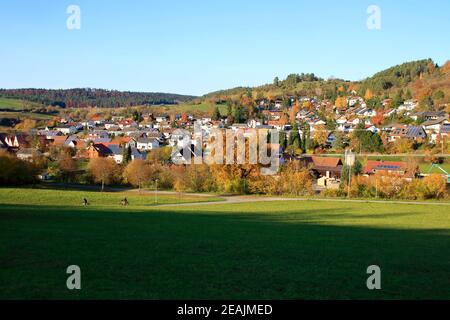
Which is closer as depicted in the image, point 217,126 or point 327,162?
point 327,162

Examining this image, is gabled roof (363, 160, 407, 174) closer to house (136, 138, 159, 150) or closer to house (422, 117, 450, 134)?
house (422, 117, 450, 134)

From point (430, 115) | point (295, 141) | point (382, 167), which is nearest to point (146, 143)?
point (295, 141)

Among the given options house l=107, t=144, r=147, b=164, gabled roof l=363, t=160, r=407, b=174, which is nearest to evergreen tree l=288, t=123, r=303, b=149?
gabled roof l=363, t=160, r=407, b=174

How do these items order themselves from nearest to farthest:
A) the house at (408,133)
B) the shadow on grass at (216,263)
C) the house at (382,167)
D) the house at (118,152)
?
1. the shadow on grass at (216,263)
2. the house at (382,167)
3. the house at (118,152)
4. the house at (408,133)

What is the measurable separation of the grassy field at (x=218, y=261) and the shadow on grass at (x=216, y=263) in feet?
0.06

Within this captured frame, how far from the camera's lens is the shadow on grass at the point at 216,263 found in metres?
8.98

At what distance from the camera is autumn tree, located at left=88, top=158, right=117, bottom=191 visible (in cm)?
6009

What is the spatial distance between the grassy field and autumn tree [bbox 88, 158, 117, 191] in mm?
39967

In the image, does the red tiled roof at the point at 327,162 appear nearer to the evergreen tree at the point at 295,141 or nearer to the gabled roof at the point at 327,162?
the gabled roof at the point at 327,162

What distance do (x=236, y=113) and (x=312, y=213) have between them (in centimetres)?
11178

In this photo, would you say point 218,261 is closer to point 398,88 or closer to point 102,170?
point 102,170

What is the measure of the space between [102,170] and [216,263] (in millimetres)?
50742

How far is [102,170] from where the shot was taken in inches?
2366

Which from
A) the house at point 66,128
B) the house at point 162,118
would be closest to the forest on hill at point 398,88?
the house at point 162,118
